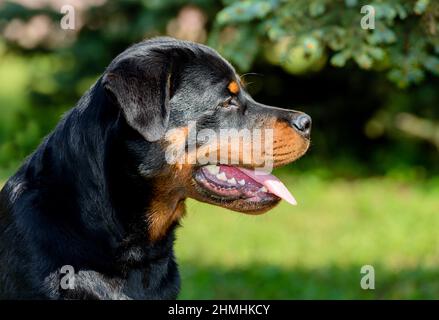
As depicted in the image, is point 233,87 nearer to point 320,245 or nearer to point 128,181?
point 128,181

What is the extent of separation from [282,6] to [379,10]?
2.54 feet

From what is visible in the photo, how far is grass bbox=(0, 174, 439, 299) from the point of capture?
19.0ft

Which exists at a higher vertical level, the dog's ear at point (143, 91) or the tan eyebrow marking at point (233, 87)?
the tan eyebrow marking at point (233, 87)

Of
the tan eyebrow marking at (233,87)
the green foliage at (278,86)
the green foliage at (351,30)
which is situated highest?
the green foliage at (278,86)

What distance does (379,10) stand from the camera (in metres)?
4.40

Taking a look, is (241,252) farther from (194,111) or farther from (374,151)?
(374,151)

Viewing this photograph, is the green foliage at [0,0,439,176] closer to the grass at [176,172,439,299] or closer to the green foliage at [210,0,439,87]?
the grass at [176,172,439,299]

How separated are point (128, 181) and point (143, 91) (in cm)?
41

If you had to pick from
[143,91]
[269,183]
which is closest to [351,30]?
[269,183]

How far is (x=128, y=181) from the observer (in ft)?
11.8

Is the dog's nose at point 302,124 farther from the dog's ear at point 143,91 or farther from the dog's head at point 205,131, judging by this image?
the dog's ear at point 143,91

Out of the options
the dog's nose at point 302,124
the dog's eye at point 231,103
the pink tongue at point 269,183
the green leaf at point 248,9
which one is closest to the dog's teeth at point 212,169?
the pink tongue at point 269,183

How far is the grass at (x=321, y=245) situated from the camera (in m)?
5.78
